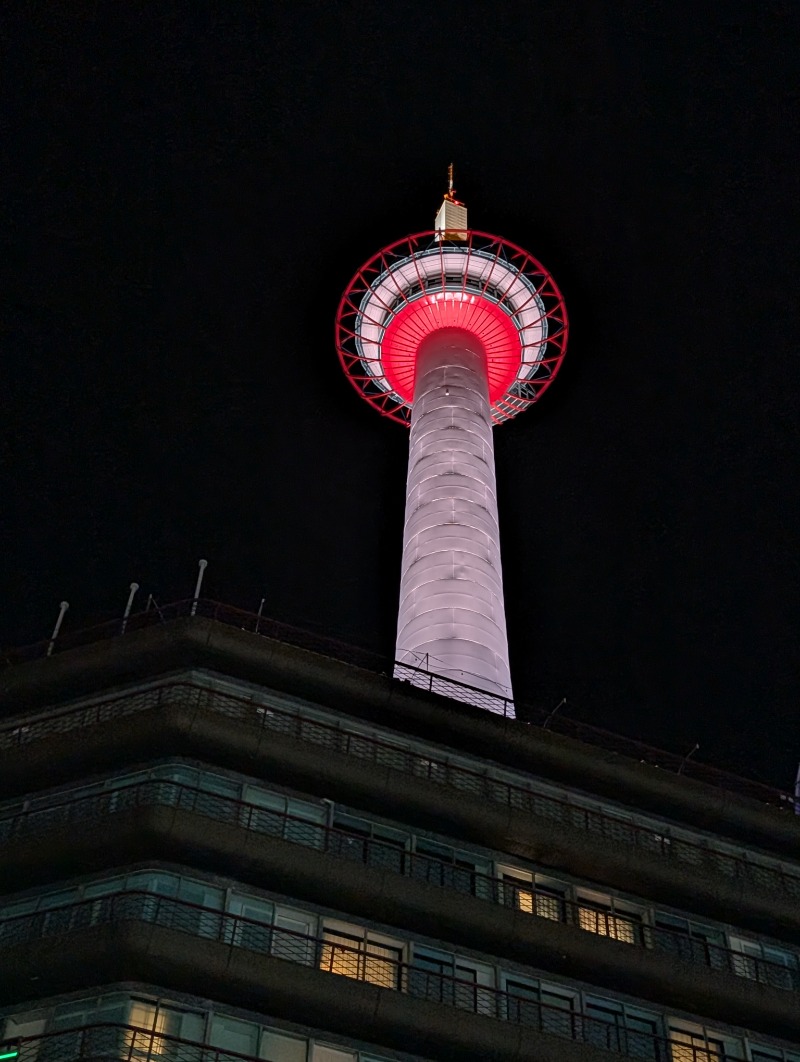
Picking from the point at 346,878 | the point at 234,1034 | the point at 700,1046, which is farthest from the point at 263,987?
the point at 700,1046

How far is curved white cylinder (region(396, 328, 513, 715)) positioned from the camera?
64.7 m

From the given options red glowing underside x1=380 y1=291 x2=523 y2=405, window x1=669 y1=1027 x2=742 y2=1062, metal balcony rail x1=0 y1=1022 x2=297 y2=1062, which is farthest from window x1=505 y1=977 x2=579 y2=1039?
red glowing underside x1=380 y1=291 x2=523 y2=405

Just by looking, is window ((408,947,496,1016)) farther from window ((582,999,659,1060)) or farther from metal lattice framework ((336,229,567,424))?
metal lattice framework ((336,229,567,424))

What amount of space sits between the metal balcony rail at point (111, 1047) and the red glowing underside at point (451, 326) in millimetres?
60740

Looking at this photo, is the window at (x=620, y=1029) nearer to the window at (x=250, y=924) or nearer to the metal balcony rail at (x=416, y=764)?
the metal balcony rail at (x=416, y=764)

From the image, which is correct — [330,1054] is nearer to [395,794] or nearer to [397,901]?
[397,901]

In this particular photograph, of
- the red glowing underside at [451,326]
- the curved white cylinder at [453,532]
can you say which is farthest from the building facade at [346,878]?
the red glowing underside at [451,326]

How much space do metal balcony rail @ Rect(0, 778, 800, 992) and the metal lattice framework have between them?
167 feet

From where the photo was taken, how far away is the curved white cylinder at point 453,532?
6469cm

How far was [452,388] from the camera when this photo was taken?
265 feet

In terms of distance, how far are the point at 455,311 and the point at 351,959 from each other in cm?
5632

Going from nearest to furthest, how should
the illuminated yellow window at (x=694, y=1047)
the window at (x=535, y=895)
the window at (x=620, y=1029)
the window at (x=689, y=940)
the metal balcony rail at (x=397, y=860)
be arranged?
the metal balcony rail at (x=397, y=860) < the window at (x=620, y=1029) < the illuminated yellow window at (x=694, y=1047) < the window at (x=535, y=895) < the window at (x=689, y=940)

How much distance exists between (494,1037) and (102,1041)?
37.5 feet

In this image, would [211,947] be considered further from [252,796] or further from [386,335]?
[386,335]
